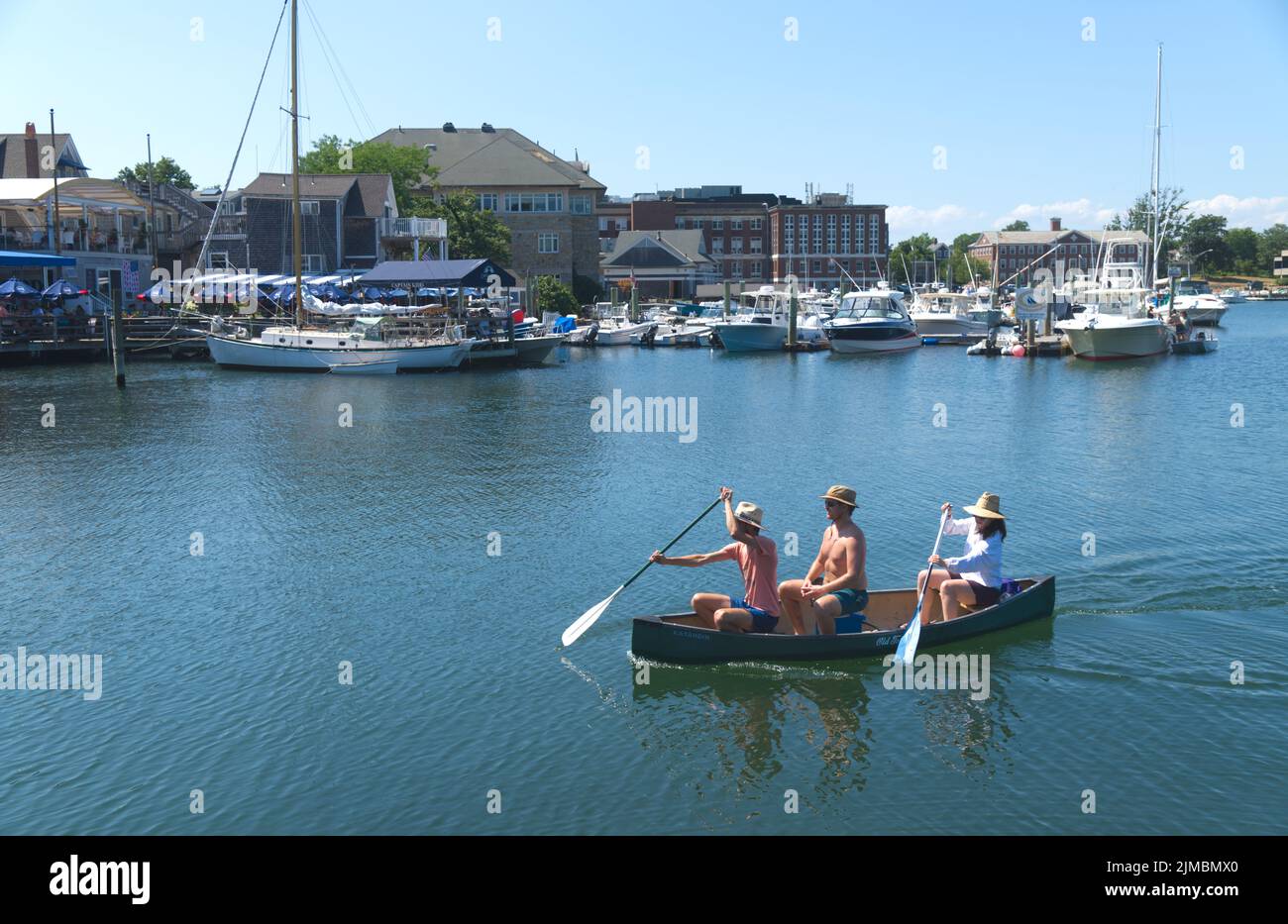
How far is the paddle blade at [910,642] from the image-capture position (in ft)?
49.1

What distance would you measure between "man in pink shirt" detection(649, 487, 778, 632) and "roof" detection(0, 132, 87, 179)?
7734 cm

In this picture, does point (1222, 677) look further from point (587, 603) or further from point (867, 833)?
point (587, 603)

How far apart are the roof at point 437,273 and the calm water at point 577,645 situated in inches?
993

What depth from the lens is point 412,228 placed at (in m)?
79.1

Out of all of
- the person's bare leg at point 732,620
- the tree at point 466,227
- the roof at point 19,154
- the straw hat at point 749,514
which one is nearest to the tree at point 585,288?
the tree at point 466,227

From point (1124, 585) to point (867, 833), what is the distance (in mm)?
9393


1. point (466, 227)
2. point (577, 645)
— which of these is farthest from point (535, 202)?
point (577, 645)

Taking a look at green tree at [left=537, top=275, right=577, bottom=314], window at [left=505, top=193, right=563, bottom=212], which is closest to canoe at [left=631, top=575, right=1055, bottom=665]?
green tree at [left=537, top=275, right=577, bottom=314]

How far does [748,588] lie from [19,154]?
3204 inches

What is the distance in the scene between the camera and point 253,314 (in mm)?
64062

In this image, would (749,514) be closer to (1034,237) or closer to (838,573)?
(838,573)

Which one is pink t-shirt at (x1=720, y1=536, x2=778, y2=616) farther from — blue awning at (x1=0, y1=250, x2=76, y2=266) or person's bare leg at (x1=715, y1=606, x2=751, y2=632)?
blue awning at (x1=0, y1=250, x2=76, y2=266)

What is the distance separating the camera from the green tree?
292ft
